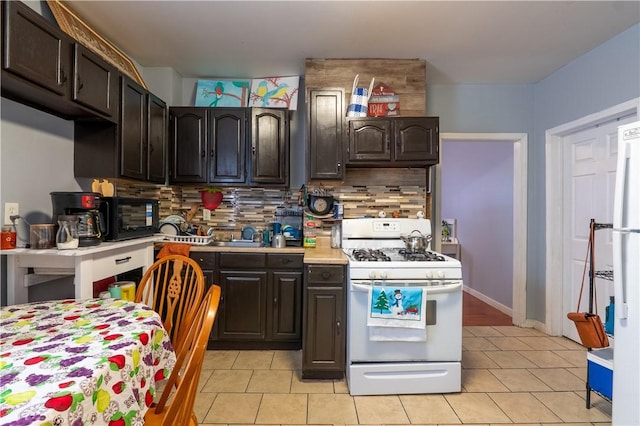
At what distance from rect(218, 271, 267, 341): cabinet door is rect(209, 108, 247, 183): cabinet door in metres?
0.88

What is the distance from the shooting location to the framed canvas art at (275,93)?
3.25 metres

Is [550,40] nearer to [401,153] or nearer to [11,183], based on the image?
[401,153]

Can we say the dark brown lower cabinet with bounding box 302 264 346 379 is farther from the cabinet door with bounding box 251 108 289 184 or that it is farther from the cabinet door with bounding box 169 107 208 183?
the cabinet door with bounding box 169 107 208 183

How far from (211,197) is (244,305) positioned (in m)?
1.12

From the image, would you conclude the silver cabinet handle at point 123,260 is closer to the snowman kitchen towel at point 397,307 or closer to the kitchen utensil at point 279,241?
the kitchen utensil at point 279,241

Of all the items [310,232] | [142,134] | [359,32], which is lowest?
[310,232]

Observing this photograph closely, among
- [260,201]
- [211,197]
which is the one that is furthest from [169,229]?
[260,201]

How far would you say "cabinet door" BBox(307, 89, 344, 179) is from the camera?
2797 mm

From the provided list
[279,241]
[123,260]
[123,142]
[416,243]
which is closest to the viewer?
[123,260]

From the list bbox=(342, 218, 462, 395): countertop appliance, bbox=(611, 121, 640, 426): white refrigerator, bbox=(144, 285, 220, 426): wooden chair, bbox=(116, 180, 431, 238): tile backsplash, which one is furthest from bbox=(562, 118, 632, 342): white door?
bbox=(144, 285, 220, 426): wooden chair

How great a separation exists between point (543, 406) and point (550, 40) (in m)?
2.63

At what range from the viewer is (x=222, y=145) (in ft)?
9.99

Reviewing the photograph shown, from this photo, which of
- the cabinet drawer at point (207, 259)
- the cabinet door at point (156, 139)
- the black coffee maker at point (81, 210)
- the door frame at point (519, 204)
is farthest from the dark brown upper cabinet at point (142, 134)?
the door frame at point (519, 204)

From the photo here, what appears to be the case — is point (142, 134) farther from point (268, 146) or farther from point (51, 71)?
point (268, 146)
